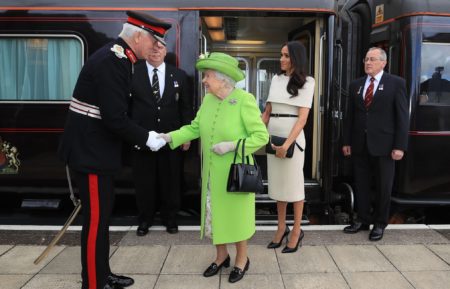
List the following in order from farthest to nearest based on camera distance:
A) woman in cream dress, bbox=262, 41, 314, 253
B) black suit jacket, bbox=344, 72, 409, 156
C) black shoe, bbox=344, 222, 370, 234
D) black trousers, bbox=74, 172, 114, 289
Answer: black shoe, bbox=344, 222, 370, 234 < black suit jacket, bbox=344, 72, 409, 156 < woman in cream dress, bbox=262, 41, 314, 253 < black trousers, bbox=74, 172, 114, 289

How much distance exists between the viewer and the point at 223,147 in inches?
116

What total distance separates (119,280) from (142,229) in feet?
3.58

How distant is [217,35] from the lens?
7.81 meters

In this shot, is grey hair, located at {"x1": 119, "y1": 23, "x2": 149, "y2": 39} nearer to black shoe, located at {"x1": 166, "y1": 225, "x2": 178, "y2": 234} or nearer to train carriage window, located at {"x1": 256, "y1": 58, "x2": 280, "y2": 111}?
black shoe, located at {"x1": 166, "y1": 225, "x2": 178, "y2": 234}

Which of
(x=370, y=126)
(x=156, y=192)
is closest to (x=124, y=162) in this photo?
(x=156, y=192)

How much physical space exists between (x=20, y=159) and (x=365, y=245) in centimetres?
364

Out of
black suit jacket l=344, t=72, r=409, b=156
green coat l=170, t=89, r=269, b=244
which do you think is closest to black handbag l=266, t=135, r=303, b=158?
green coat l=170, t=89, r=269, b=244

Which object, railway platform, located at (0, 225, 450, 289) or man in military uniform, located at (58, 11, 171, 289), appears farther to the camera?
railway platform, located at (0, 225, 450, 289)

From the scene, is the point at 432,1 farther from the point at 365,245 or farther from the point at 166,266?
the point at 166,266

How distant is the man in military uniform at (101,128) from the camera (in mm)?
2621

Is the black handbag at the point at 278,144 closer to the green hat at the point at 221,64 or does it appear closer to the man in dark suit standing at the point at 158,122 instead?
A: the green hat at the point at 221,64

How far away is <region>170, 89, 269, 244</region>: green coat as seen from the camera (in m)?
3.02

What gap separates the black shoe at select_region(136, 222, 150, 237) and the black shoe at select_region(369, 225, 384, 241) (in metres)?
2.11

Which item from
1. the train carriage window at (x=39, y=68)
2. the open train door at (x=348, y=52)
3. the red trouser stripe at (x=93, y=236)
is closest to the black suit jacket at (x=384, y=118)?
the open train door at (x=348, y=52)
